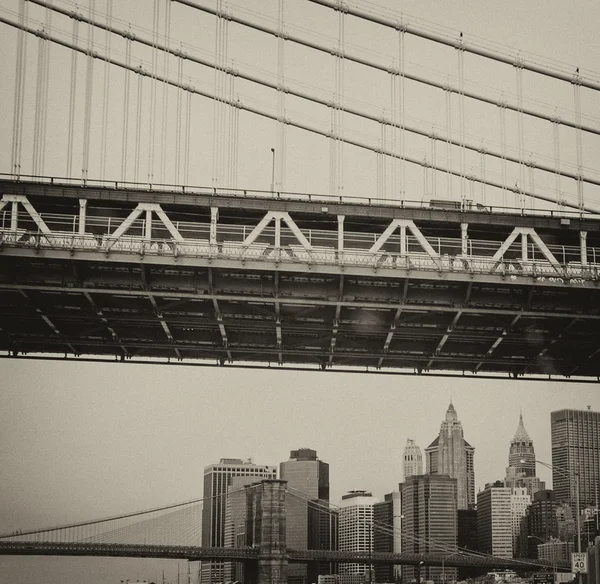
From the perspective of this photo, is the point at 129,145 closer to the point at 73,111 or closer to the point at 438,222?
the point at 73,111

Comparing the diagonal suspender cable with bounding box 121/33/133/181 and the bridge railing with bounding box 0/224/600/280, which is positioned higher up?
the diagonal suspender cable with bounding box 121/33/133/181

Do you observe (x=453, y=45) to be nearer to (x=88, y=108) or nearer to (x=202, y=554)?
(x=88, y=108)

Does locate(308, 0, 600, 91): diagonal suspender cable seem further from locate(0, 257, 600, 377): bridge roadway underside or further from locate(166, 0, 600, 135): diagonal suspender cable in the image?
locate(0, 257, 600, 377): bridge roadway underside

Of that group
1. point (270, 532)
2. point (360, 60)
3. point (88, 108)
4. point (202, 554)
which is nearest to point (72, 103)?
point (88, 108)

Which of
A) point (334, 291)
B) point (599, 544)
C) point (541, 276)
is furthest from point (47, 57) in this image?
point (599, 544)

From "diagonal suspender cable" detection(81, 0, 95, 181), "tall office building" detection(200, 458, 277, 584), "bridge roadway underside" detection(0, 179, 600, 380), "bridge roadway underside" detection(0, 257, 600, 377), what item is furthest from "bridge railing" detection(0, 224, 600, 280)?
"tall office building" detection(200, 458, 277, 584)

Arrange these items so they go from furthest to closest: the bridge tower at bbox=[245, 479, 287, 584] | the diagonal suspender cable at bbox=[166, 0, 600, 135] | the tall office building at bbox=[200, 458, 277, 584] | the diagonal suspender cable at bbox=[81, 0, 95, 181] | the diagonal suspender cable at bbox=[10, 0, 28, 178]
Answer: the tall office building at bbox=[200, 458, 277, 584] → the bridge tower at bbox=[245, 479, 287, 584] → the diagonal suspender cable at bbox=[166, 0, 600, 135] → the diagonal suspender cable at bbox=[81, 0, 95, 181] → the diagonal suspender cable at bbox=[10, 0, 28, 178]

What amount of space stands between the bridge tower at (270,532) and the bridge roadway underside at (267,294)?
207ft

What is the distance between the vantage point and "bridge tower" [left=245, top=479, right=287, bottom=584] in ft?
380

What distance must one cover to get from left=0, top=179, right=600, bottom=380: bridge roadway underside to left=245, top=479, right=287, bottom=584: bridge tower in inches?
2487

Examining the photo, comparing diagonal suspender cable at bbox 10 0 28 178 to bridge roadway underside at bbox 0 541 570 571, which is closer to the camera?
diagonal suspender cable at bbox 10 0 28 178

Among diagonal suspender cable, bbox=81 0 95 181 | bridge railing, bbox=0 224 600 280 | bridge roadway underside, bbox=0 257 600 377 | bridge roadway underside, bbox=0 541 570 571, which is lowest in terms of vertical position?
bridge roadway underside, bbox=0 541 570 571

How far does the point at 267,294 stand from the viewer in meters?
49.5

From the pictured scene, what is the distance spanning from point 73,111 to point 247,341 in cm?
1480
